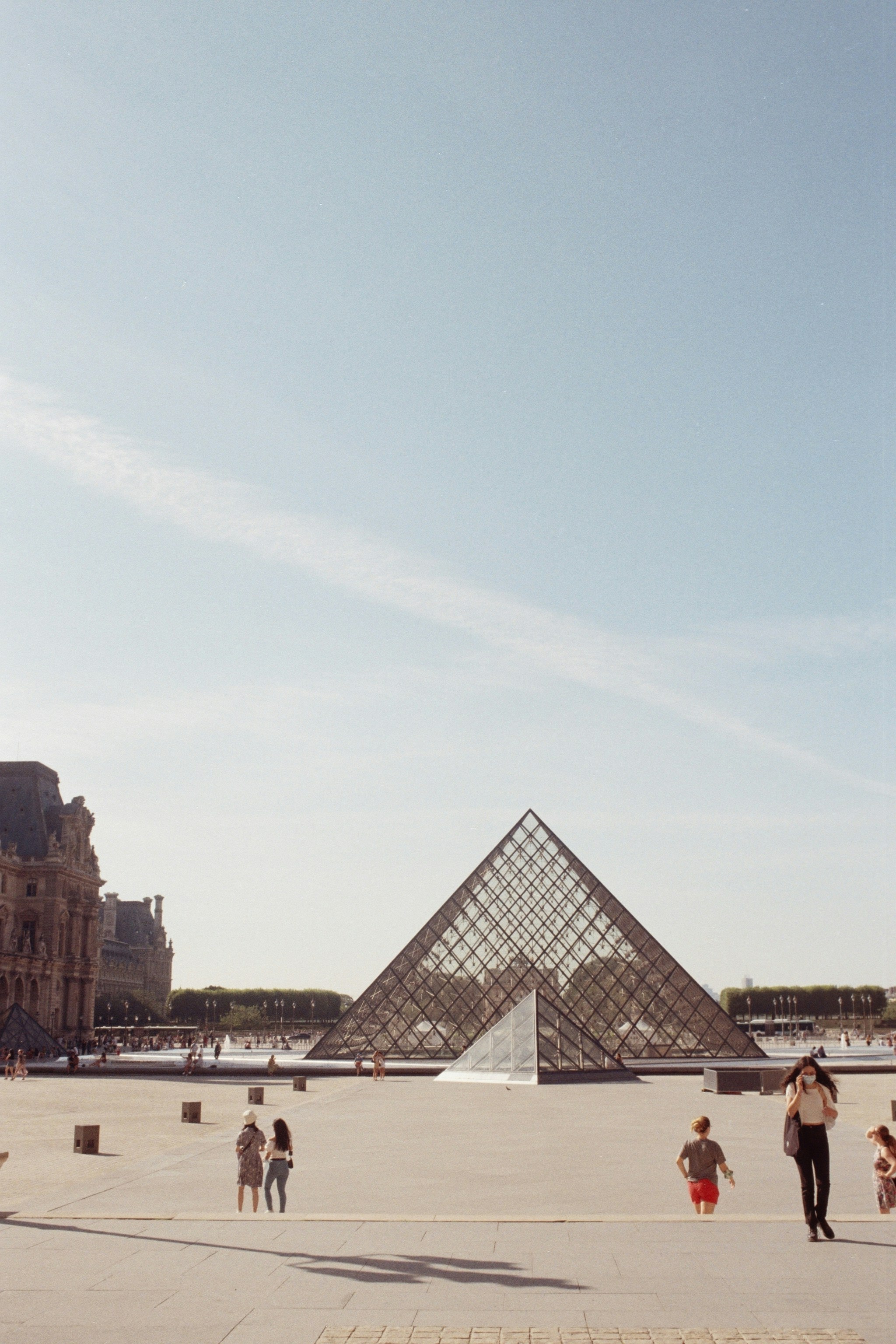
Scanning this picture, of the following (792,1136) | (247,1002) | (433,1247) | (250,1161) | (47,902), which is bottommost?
(247,1002)

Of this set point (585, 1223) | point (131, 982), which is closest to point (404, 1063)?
point (585, 1223)

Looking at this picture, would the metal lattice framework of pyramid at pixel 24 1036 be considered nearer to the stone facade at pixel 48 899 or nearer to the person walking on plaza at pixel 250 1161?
the stone facade at pixel 48 899

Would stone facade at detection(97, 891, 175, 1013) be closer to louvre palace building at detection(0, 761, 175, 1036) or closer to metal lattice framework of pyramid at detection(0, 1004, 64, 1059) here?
louvre palace building at detection(0, 761, 175, 1036)

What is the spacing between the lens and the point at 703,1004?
38156 millimetres

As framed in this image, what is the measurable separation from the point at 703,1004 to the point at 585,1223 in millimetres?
31562

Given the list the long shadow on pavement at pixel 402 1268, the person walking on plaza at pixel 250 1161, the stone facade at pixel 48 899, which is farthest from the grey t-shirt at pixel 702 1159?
the stone facade at pixel 48 899

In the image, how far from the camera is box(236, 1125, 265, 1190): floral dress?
9.62 meters

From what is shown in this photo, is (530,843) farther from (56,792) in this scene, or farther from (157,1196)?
(56,792)

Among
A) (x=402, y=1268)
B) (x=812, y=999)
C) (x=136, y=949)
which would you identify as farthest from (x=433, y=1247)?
(x=136, y=949)

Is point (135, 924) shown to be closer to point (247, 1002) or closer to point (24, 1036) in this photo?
point (247, 1002)

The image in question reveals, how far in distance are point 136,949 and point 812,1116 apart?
11166 centimetres

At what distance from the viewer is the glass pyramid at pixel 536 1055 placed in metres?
27.7

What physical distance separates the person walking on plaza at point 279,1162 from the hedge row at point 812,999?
2990 inches

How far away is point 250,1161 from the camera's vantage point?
9.66 meters
